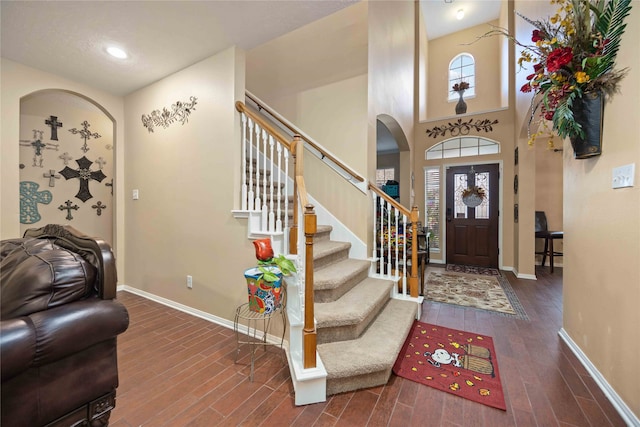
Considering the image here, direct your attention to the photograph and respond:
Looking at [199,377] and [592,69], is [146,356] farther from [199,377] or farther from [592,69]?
[592,69]

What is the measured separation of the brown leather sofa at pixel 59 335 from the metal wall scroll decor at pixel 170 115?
2039 millimetres

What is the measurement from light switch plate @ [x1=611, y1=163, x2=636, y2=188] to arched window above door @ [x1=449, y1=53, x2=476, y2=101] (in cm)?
580

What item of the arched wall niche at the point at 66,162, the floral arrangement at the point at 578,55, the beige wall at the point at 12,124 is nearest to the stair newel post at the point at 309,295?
the floral arrangement at the point at 578,55

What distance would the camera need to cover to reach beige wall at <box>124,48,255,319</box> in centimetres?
248

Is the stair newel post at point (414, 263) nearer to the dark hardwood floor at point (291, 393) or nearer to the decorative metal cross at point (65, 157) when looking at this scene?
the dark hardwood floor at point (291, 393)

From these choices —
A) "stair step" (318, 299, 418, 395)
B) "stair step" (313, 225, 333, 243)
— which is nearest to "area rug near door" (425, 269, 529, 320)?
"stair step" (318, 299, 418, 395)

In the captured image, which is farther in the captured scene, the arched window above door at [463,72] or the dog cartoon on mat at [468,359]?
the arched window above door at [463,72]

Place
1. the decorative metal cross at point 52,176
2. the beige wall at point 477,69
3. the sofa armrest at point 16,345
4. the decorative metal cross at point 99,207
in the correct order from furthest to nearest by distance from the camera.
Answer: the beige wall at point 477,69
the decorative metal cross at point 99,207
the decorative metal cross at point 52,176
the sofa armrest at point 16,345

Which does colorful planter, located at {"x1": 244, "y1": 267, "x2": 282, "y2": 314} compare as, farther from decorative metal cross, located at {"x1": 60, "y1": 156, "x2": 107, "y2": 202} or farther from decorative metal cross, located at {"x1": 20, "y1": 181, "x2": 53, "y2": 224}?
decorative metal cross, located at {"x1": 60, "y1": 156, "x2": 107, "y2": 202}

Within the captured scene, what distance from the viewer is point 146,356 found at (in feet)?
6.59

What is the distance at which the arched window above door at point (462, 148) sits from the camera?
5203 millimetres

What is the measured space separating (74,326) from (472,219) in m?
6.04

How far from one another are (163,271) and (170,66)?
2.34m

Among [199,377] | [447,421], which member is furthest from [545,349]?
[199,377]
